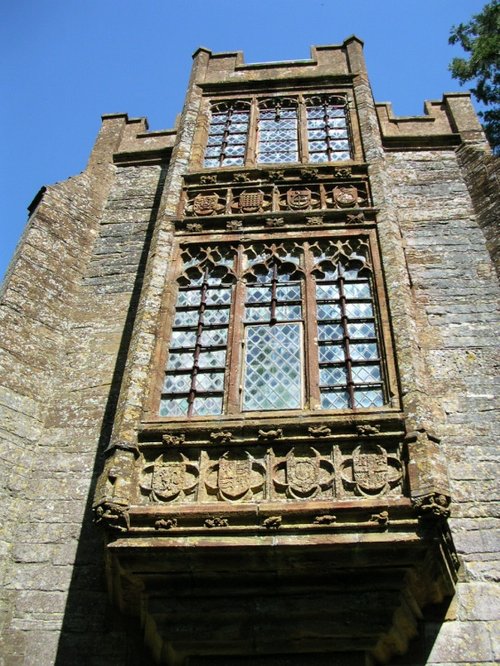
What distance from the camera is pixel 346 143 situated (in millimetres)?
10844

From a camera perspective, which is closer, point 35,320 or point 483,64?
point 35,320

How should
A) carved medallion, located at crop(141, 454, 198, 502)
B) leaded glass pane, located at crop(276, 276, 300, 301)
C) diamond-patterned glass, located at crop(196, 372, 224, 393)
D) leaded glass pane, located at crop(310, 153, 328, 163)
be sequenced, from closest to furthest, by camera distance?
carved medallion, located at crop(141, 454, 198, 502) < diamond-patterned glass, located at crop(196, 372, 224, 393) < leaded glass pane, located at crop(276, 276, 300, 301) < leaded glass pane, located at crop(310, 153, 328, 163)

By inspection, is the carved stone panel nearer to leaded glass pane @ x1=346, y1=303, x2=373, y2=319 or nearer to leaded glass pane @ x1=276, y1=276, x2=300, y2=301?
leaded glass pane @ x1=346, y1=303, x2=373, y2=319

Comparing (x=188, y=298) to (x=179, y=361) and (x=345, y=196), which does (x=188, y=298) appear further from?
(x=345, y=196)

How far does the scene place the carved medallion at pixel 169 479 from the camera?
20.1 ft

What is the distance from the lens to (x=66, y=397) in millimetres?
8180

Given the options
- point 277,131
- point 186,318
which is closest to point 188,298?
point 186,318

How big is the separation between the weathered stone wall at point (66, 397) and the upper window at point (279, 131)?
1.20 m

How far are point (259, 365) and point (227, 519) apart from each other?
199cm

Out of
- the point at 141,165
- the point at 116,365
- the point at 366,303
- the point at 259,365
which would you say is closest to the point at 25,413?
the point at 116,365

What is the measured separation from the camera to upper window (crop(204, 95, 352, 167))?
35.3 ft

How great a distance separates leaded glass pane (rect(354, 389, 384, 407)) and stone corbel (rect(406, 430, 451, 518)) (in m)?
0.72

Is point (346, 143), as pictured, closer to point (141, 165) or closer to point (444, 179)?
point (444, 179)

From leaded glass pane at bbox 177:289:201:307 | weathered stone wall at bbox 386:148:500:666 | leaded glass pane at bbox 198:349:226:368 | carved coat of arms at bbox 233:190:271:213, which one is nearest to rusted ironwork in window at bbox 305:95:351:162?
weathered stone wall at bbox 386:148:500:666
